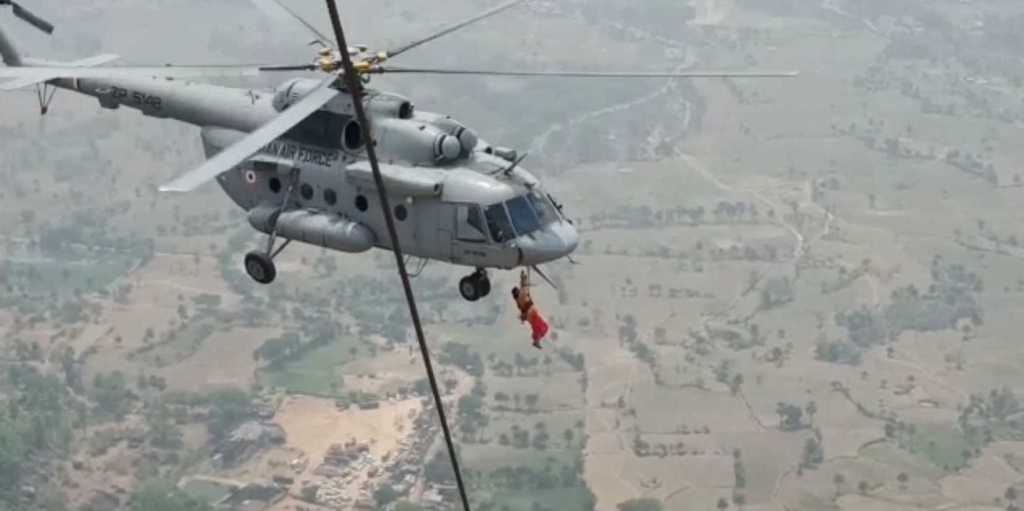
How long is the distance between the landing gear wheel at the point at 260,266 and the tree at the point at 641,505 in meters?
46.4

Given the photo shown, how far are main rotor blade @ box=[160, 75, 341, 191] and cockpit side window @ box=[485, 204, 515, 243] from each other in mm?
Result: 2160

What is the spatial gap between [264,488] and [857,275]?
1854 inches

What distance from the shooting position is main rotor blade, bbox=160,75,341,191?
13.2 meters

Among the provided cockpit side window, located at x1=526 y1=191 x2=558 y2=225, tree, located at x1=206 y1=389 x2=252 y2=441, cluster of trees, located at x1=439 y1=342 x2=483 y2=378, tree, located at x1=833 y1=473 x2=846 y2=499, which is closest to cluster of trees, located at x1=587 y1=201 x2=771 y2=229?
cluster of trees, located at x1=439 y1=342 x2=483 y2=378

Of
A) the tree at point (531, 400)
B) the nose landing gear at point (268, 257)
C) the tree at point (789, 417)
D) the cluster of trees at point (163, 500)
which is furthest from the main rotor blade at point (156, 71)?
the tree at point (531, 400)

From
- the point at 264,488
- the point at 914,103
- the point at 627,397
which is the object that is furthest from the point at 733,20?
the point at 264,488

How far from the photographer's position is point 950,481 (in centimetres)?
6756

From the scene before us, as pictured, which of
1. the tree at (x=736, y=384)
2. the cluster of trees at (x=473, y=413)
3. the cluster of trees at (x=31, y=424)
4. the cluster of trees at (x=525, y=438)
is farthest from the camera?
the tree at (x=736, y=384)

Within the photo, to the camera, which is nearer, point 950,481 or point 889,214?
point 950,481

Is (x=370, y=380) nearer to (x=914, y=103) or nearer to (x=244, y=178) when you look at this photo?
(x=244, y=178)

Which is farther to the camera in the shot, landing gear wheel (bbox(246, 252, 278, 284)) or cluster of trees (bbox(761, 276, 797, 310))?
cluster of trees (bbox(761, 276, 797, 310))

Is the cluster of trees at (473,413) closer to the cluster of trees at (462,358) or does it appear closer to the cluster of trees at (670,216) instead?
the cluster of trees at (462,358)

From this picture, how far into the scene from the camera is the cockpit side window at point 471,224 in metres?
16.8

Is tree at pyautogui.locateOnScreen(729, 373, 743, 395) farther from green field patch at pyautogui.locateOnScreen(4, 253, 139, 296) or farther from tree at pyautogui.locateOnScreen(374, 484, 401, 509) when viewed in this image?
green field patch at pyautogui.locateOnScreen(4, 253, 139, 296)
